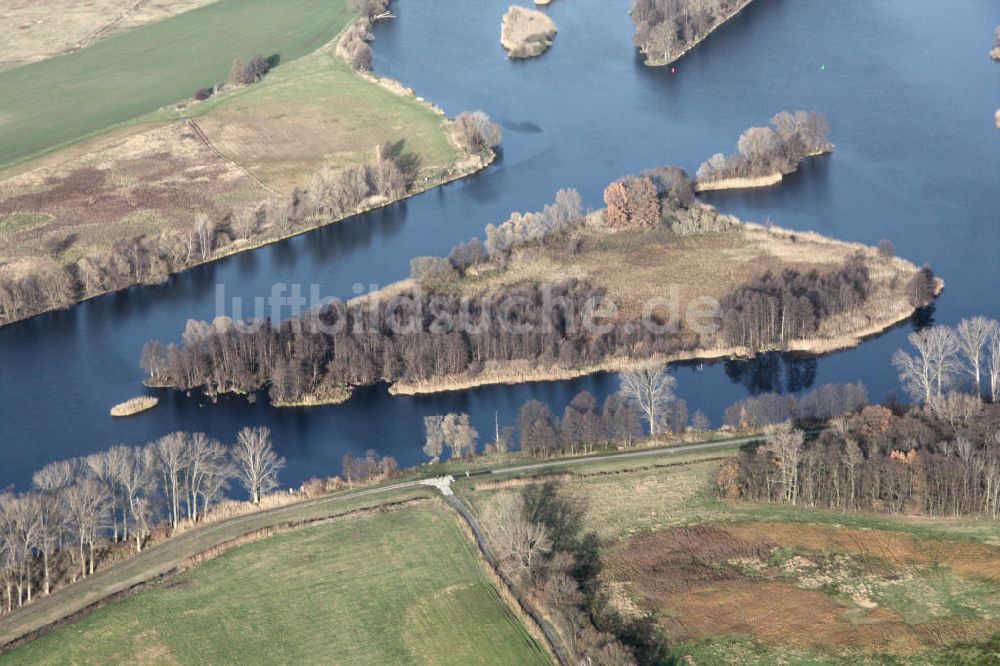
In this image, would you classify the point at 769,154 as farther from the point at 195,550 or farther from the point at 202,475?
the point at 195,550

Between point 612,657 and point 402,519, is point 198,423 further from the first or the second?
point 612,657

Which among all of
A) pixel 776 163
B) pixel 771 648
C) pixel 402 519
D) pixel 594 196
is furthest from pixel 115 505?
pixel 776 163

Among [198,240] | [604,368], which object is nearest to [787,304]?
[604,368]

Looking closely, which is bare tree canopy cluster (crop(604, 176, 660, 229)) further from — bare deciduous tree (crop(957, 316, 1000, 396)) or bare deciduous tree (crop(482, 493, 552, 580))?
Result: bare deciduous tree (crop(482, 493, 552, 580))

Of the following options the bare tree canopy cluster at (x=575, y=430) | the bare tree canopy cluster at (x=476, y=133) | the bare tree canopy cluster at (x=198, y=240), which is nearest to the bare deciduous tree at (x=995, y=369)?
the bare tree canopy cluster at (x=575, y=430)

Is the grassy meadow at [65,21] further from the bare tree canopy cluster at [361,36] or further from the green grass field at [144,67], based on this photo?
the bare tree canopy cluster at [361,36]

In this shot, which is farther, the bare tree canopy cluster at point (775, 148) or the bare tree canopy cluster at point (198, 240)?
the bare tree canopy cluster at point (775, 148)
